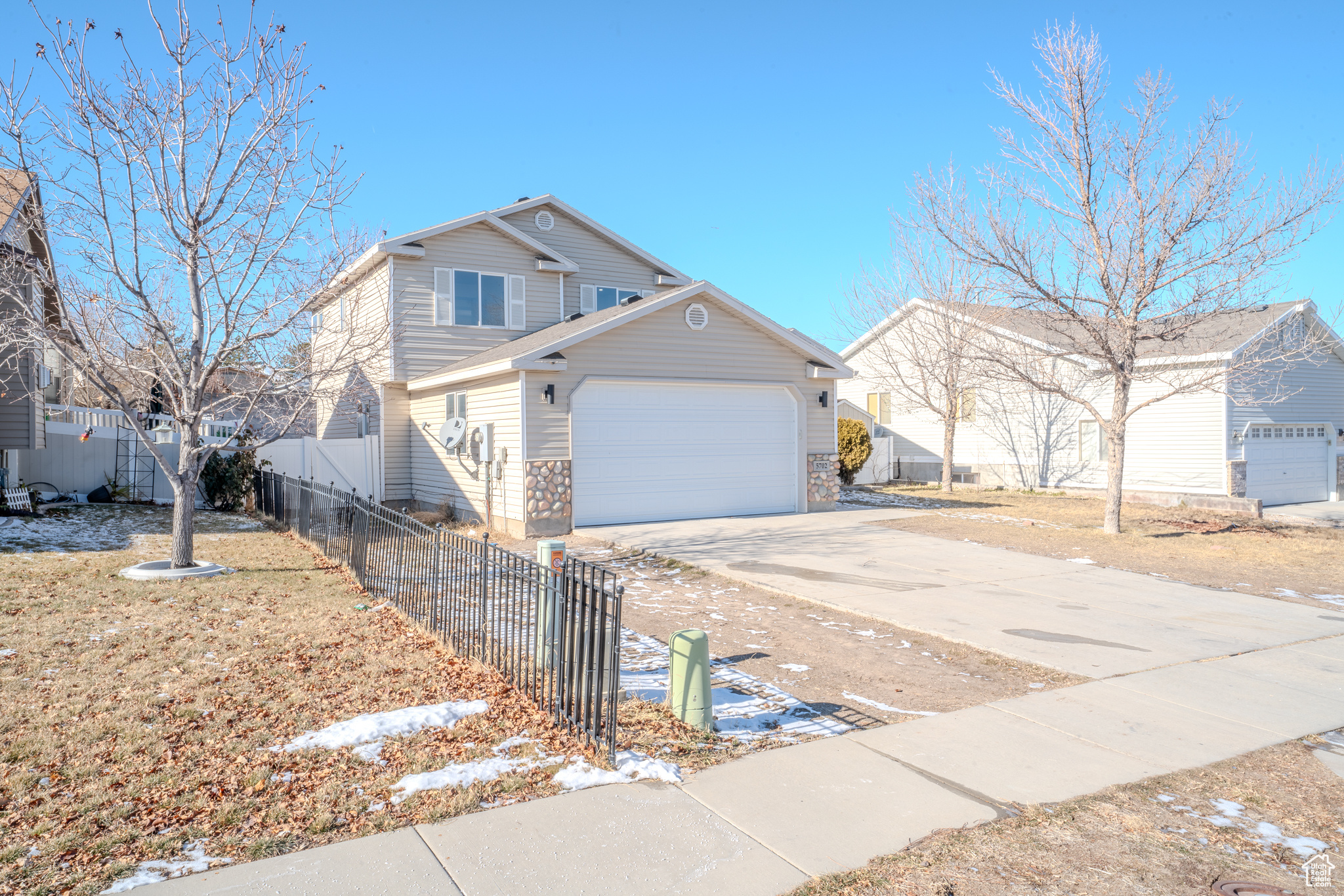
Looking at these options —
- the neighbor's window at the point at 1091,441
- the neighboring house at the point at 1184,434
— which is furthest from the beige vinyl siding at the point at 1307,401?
the neighbor's window at the point at 1091,441

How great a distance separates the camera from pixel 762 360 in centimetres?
1670

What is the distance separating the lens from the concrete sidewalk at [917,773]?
3484mm

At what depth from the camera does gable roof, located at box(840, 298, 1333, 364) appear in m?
19.0

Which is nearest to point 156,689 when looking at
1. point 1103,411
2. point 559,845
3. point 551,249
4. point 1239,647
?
point 559,845

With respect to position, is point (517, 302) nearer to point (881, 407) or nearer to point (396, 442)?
point (396, 442)

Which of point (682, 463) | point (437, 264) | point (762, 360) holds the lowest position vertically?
point (682, 463)

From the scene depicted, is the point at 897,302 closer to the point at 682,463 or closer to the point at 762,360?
the point at 762,360

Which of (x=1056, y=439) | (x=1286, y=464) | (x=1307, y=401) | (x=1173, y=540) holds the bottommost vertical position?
(x=1173, y=540)

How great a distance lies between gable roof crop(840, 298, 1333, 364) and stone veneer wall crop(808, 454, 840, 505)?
448 centimetres

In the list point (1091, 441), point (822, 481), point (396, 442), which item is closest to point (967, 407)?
point (1091, 441)

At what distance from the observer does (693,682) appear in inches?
206

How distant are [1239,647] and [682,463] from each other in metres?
9.99

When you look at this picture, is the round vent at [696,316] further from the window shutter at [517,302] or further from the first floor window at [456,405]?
the window shutter at [517,302]

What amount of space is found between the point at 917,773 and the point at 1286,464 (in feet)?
75.7
